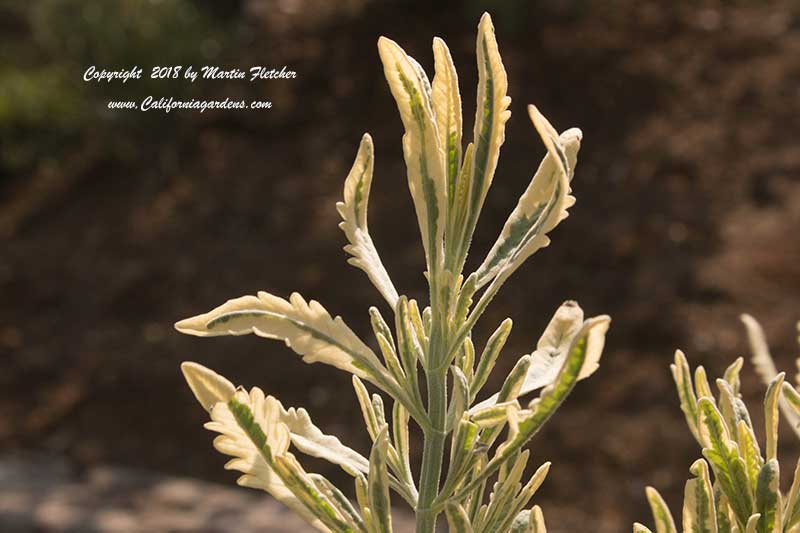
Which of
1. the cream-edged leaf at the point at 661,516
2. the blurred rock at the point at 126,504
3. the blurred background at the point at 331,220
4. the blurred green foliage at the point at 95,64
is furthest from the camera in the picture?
the blurred green foliage at the point at 95,64

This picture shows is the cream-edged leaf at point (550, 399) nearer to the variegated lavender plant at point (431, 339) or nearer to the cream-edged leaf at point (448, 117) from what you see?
the variegated lavender plant at point (431, 339)

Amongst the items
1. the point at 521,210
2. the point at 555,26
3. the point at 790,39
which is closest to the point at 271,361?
the point at 555,26

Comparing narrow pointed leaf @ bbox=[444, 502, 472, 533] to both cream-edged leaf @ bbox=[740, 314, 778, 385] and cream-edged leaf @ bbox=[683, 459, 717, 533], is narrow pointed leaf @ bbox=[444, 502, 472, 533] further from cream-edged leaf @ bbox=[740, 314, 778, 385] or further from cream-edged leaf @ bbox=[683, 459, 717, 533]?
cream-edged leaf @ bbox=[740, 314, 778, 385]

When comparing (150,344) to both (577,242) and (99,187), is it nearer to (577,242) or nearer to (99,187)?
(99,187)

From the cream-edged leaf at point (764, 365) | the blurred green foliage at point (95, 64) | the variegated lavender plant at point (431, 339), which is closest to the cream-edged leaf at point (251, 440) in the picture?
the variegated lavender plant at point (431, 339)

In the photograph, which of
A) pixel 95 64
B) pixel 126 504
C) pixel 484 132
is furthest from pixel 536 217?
pixel 95 64

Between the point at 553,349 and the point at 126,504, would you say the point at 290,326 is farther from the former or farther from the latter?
the point at 126,504

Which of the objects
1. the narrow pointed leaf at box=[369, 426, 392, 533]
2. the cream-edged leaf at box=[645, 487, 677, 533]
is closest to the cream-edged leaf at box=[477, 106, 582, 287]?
the narrow pointed leaf at box=[369, 426, 392, 533]
